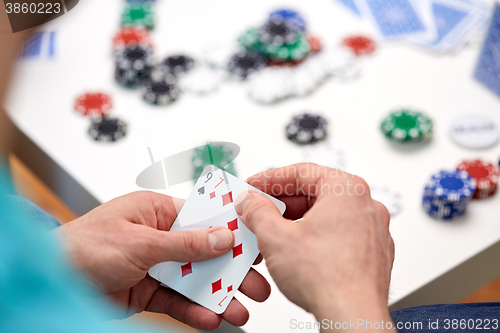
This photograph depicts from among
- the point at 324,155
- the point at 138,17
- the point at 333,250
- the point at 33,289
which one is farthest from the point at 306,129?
the point at 33,289

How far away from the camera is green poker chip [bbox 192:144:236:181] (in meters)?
1.02

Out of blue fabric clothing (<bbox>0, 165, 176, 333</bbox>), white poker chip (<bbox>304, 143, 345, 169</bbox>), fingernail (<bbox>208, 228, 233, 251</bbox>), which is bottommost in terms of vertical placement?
white poker chip (<bbox>304, 143, 345, 169</bbox>)

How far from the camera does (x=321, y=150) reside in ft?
4.01

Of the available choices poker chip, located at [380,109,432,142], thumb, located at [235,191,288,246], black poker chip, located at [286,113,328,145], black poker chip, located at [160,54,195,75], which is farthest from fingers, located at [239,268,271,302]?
black poker chip, located at [160,54,195,75]

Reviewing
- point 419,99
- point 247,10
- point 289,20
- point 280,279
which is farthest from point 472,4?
point 280,279

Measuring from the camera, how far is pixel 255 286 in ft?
2.76

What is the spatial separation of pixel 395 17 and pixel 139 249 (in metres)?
1.31

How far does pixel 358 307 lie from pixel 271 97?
2.84 feet

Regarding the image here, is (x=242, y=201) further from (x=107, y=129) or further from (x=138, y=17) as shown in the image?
(x=138, y=17)

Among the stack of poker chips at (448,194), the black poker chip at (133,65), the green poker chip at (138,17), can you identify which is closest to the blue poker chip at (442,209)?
the stack of poker chips at (448,194)

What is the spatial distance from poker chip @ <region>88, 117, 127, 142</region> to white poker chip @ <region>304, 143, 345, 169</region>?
0.50 m

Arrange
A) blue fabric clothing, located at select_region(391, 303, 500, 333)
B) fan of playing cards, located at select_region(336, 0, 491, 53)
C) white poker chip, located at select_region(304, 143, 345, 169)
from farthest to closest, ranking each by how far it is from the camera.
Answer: fan of playing cards, located at select_region(336, 0, 491, 53)
white poker chip, located at select_region(304, 143, 345, 169)
blue fabric clothing, located at select_region(391, 303, 500, 333)

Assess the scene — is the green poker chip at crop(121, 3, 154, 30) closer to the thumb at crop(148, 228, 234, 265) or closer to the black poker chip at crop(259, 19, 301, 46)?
the black poker chip at crop(259, 19, 301, 46)

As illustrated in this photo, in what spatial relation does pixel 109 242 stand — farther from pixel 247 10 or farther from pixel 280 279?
pixel 247 10
